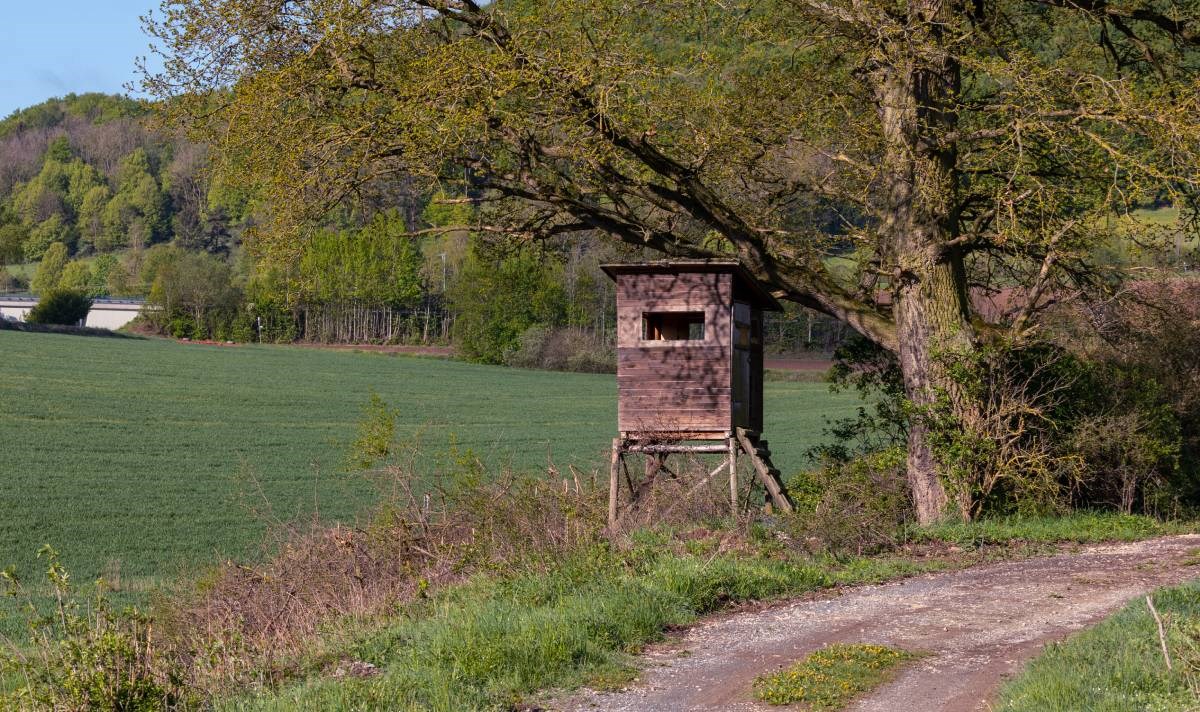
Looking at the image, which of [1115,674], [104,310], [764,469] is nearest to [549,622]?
[1115,674]

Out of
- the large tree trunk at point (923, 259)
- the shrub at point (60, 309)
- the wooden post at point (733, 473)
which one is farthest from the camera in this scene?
the shrub at point (60, 309)

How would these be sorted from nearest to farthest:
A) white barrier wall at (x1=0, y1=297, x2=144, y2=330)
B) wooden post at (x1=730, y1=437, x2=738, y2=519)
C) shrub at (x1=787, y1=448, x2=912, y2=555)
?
shrub at (x1=787, y1=448, x2=912, y2=555) → wooden post at (x1=730, y1=437, x2=738, y2=519) → white barrier wall at (x1=0, y1=297, x2=144, y2=330)

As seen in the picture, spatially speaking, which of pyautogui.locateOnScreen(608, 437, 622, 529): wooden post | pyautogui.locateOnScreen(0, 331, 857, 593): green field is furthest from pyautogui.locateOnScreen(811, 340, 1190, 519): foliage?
pyautogui.locateOnScreen(0, 331, 857, 593): green field

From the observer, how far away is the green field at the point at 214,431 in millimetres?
25281

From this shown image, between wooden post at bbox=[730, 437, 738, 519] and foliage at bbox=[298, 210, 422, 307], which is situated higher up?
foliage at bbox=[298, 210, 422, 307]

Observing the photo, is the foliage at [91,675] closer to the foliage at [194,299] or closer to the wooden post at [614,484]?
the wooden post at [614,484]

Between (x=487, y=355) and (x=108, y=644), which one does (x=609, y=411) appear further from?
(x=108, y=644)

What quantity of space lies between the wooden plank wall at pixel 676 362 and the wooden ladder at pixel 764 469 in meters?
0.37

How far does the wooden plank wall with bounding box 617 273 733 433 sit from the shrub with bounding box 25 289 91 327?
95744mm

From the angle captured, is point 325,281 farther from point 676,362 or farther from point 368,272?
point 676,362

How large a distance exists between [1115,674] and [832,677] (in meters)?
1.63

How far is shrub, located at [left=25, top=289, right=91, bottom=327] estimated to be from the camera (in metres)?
103

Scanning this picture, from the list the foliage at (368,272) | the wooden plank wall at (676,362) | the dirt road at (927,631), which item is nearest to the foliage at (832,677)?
the dirt road at (927,631)

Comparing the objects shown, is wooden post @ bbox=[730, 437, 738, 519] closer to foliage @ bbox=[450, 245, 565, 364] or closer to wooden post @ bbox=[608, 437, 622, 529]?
wooden post @ bbox=[608, 437, 622, 529]
